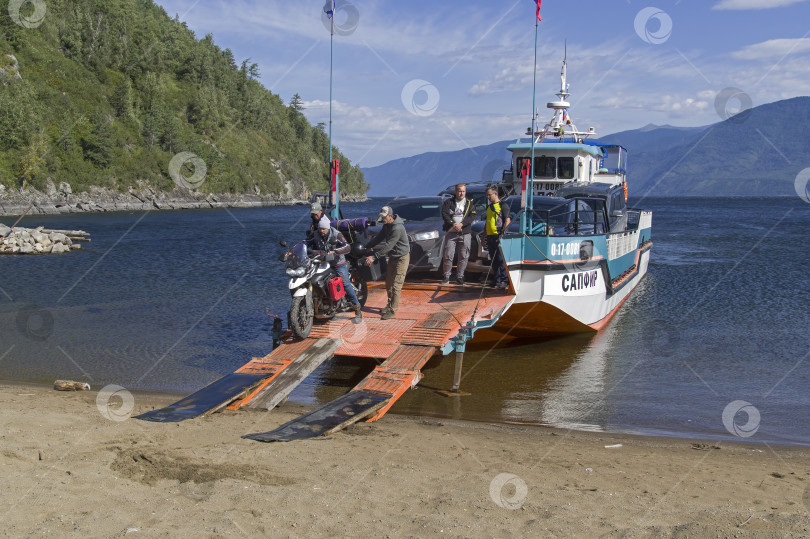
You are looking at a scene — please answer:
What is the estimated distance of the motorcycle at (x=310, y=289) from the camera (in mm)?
9945

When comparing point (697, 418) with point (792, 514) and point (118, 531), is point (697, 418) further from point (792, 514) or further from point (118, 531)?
point (118, 531)

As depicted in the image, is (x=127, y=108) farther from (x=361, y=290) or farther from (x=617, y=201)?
(x=361, y=290)

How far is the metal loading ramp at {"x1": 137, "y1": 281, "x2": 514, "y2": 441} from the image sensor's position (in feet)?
25.8

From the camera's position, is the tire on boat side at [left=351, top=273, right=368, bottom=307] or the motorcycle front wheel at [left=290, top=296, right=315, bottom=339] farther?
the tire on boat side at [left=351, top=273, right=368, bottom=307]

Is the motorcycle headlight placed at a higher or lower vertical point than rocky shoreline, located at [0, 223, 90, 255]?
higher

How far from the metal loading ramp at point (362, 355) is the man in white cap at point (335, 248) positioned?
1.20 ft

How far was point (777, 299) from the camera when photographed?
19250mm

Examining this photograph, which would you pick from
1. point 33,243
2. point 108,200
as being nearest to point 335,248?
point 33,243

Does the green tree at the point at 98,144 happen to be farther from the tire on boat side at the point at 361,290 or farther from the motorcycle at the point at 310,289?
the motorcycle at the point at 310,289

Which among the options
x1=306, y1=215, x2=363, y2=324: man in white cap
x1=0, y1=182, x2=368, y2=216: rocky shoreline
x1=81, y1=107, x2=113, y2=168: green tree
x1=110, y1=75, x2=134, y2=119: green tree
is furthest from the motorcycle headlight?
x1=110, y1=75, x2=134, y2=119: green tree

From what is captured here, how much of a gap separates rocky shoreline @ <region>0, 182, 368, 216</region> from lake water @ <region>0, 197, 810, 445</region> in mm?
46188

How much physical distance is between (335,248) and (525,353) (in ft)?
15.0

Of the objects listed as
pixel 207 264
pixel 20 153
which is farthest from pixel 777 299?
pixel 20 153

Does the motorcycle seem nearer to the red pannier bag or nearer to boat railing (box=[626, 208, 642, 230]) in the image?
the red pannier bag
